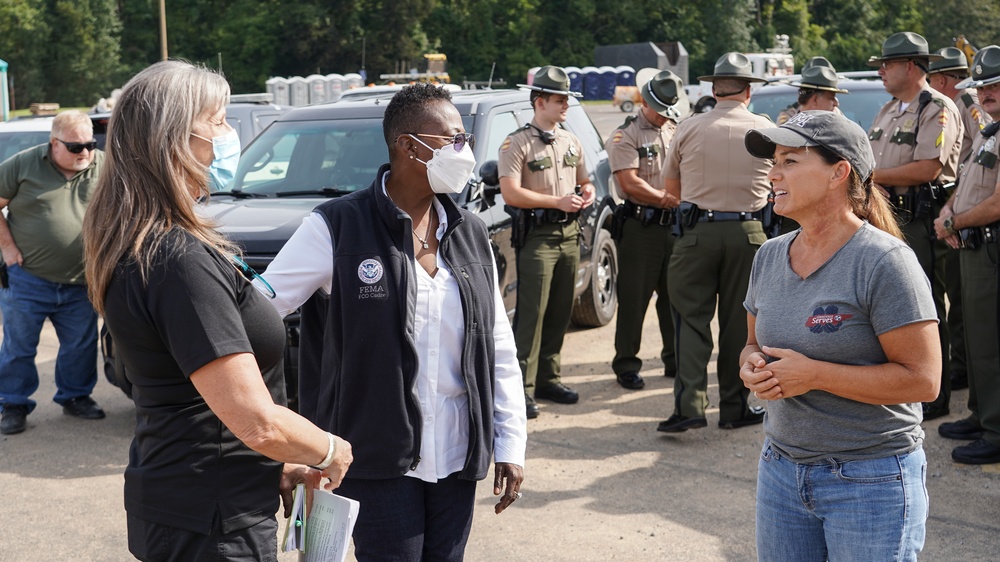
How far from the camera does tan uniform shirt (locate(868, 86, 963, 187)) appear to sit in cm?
646

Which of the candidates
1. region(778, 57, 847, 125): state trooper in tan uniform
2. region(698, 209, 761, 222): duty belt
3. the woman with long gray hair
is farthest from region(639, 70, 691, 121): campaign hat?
the woman with long gray hair

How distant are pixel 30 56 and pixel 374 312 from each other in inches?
2315

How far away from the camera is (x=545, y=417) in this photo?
22.7ft

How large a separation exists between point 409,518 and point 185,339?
928 mm

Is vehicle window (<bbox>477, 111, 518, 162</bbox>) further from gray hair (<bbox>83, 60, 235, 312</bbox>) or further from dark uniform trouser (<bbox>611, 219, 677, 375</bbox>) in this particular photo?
gray hair (<bbox>83, 60, 235, 312</bbox>)

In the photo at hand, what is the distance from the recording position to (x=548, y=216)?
687 cm

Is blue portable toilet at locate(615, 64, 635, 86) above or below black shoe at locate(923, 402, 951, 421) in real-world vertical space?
below

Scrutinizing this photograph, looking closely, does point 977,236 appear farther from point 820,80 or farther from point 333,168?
point 333,168

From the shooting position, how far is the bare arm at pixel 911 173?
6.50 m

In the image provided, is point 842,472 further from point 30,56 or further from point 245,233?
point 30,56

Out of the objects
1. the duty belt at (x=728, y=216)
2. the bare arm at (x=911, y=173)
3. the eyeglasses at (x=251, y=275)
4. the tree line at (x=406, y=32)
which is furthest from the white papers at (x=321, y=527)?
the tree line at (x=406, y=32)

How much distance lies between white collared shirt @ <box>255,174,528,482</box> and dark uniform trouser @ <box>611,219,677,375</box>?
181 inches

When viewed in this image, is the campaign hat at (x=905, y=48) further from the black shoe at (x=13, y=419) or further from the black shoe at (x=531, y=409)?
the black shoe at (x=13, y=419)

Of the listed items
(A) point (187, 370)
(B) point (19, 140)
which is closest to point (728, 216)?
(A) point (187, 370)
